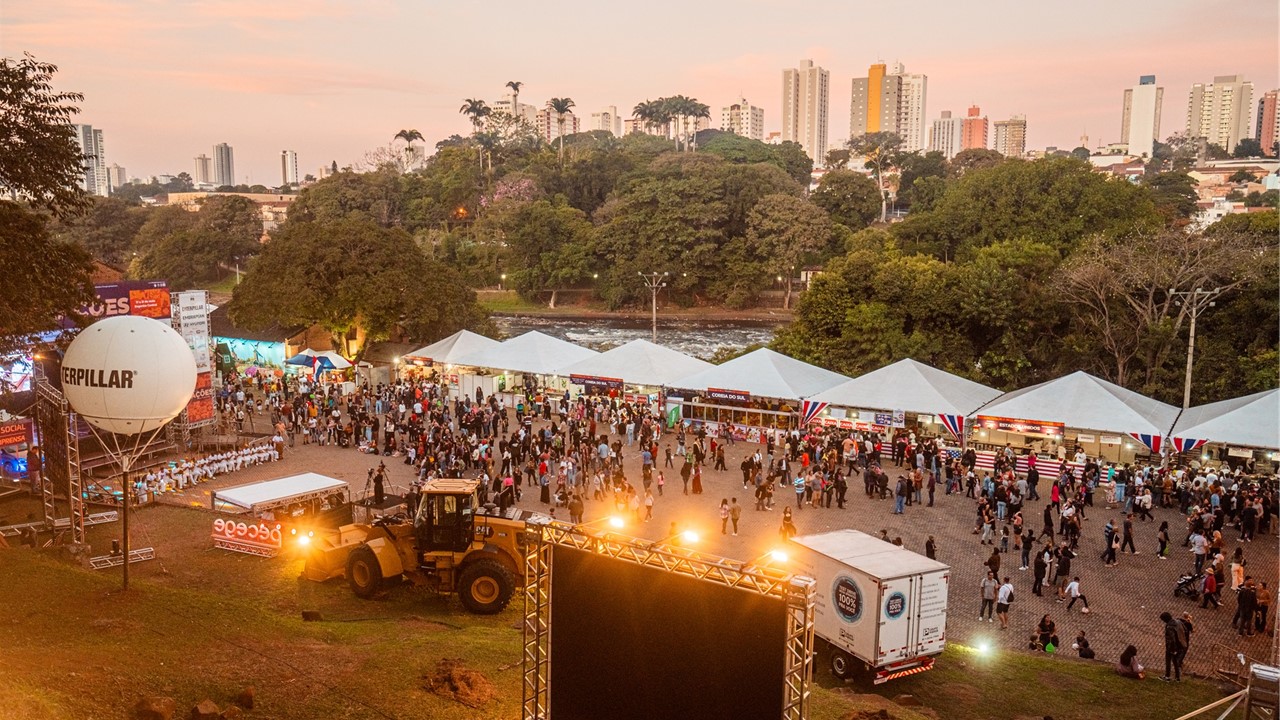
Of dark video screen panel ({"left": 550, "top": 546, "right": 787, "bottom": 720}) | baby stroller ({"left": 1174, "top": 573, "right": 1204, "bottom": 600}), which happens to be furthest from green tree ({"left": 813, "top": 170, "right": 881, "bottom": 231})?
dark video screen panel ({"left": 550, "top": 546, "right": 787, "bottom": 720})

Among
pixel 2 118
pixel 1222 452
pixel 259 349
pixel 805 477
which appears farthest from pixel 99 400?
pixel 259 349

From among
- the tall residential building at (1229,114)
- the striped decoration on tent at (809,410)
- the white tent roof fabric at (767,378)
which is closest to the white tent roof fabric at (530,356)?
the white tent roof fabric at (767,378)

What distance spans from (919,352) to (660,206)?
36.3 m

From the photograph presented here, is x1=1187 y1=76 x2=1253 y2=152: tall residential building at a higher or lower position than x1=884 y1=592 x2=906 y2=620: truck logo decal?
higher

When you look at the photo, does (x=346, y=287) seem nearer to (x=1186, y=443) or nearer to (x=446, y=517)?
(x=446, y=517)

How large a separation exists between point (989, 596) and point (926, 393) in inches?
464

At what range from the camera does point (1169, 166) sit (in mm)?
128375

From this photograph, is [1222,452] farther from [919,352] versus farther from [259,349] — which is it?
[259,349]

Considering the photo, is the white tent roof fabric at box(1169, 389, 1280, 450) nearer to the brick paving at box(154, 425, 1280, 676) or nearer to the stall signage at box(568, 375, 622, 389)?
the brick paving at box(154, 425, 1280, 676)

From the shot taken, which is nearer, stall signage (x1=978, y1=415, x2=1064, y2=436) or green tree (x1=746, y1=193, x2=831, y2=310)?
stall signage (x1=978, y1=415, x2=1064, y2=436)

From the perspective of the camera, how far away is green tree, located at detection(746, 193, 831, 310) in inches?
2502

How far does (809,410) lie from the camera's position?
25891 millimetres

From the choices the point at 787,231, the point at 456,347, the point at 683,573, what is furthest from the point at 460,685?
the point at 787,231

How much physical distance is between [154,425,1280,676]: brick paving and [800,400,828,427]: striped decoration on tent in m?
2.14
